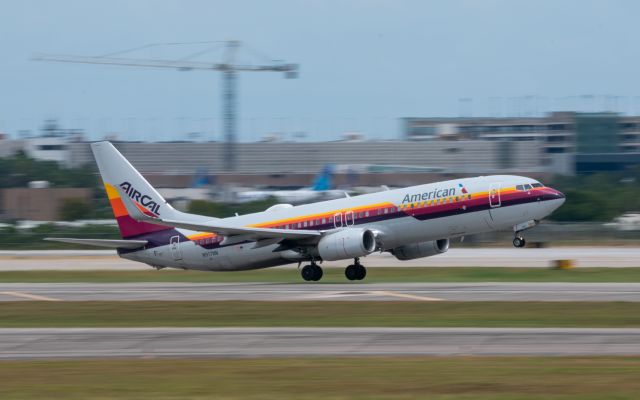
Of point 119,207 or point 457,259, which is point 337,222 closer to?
point 119,207

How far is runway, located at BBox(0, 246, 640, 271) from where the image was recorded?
58.4m

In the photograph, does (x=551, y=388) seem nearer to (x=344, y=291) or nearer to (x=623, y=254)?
(x=344, y=291)

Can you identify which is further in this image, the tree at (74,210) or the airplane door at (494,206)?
the tree at (74,210)

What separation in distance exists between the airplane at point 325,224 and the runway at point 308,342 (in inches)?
668

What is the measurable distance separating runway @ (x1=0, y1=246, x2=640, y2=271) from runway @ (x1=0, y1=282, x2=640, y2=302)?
14143 millimetres

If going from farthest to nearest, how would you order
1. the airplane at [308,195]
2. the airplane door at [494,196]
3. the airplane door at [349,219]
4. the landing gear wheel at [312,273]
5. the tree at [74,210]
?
the tree at [74,210] → the airplane at [308,195] → the landing gear wheel at [312,273] → the airplane door at [349,219] → the airplane door at [494,196]

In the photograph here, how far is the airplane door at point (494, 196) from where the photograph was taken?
146 ft

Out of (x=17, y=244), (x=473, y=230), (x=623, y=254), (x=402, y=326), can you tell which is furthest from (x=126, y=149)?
(x=402, y=326)

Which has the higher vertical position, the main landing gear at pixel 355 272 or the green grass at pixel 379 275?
the main landing gear at pixel 355 272

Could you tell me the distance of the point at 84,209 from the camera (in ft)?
397

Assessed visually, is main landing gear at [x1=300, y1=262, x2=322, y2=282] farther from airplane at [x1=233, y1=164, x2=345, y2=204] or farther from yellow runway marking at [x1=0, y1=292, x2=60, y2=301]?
airplane at [x1=233, y1=164, x2=345, y2=204]

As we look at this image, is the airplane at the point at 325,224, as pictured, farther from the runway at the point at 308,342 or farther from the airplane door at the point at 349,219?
the runway at the point at 308,342

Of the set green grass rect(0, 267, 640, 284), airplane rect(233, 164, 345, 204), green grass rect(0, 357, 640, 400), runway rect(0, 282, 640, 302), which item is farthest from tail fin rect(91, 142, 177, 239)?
airplane rect(233, 164, 345, 204)

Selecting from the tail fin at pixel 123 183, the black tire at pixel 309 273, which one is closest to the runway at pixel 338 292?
the black tire at pixel 309 273
